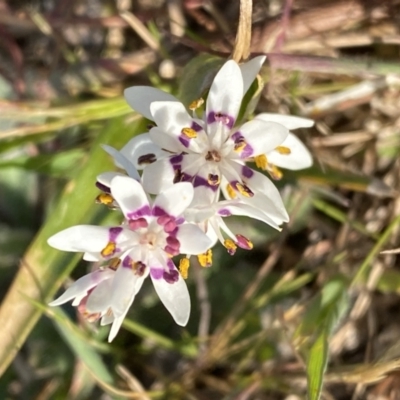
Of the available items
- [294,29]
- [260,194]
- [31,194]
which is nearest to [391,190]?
[294,29]

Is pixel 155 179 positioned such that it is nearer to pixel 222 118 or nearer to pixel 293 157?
pixel 222 118

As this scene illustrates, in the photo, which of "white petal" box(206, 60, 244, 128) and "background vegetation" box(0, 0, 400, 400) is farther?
"background vegetation" box(0, 0, 400, 400)

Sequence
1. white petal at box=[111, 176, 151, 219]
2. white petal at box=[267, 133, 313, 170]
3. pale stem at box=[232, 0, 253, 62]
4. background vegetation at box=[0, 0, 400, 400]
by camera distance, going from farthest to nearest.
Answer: background vegetation at box=[0, 0, 400, 400] → white petal at box=[267, 133, 313, 170] → pale stem at box=[232, 0, 253, 62] → white petal at box=[111, 176, 151, 219]

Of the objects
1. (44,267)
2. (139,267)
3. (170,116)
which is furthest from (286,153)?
(44,267)

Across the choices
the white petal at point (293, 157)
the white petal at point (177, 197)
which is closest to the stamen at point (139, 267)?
the white petal at point (177, 197)

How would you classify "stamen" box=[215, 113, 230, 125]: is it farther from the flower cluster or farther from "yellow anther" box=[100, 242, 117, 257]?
"yellow anther" box=[100, 242, 117, 257]

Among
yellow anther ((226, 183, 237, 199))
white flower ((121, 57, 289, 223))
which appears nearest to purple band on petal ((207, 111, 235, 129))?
white flower ((121, 57, 289, 223))

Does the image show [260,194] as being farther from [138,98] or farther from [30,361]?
[30,361]
